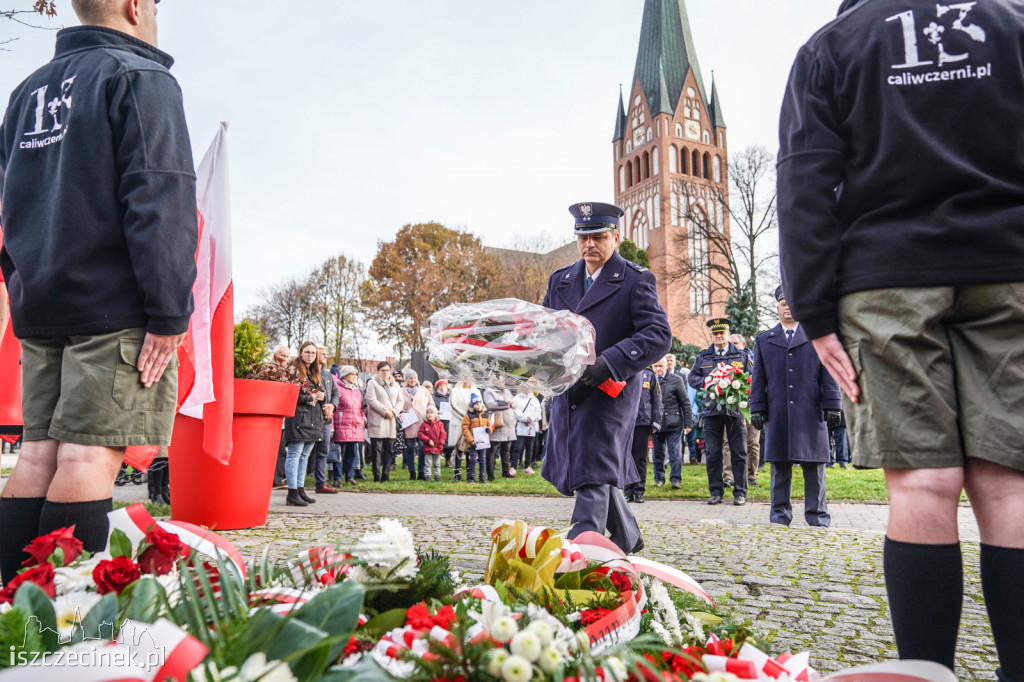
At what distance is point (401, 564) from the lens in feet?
6.18

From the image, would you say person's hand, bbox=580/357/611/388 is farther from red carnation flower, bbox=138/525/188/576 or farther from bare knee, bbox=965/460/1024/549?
red carnation flower, bbox=138/525/188/576

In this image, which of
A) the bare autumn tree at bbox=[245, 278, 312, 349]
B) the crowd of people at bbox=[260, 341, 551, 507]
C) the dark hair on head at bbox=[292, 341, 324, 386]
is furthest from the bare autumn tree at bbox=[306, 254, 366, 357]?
the dark hair on head at bbox=[292, 341, 324, 386]

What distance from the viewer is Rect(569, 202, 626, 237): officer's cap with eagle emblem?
14.2 feet

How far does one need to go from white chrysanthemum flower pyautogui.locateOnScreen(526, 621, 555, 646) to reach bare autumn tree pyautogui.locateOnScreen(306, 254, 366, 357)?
42.4 m

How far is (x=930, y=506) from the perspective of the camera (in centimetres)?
186

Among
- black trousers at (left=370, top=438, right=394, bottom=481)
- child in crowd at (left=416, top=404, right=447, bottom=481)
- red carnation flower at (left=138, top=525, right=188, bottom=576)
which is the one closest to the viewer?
red carnation flower at (left=138, top=525, right=188, bottom=576)

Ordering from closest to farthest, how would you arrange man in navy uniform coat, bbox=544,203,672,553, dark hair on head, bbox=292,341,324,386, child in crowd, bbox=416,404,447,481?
man in navy uniform coat, bbox=544,203,672,553
dark hair on head, bbox=292,341,324,386
child in crowd, bbox=416,404,447,481

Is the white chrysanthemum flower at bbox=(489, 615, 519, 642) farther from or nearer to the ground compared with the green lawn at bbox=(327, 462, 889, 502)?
farther from the ground

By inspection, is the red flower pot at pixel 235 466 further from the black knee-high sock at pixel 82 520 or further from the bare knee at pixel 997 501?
the bare knee at pixel 997 501

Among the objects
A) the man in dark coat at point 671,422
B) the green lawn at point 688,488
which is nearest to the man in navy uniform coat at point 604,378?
the green lawn at point 688,488

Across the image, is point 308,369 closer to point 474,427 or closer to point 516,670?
point 474,427

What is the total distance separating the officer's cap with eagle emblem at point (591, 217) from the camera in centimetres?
432

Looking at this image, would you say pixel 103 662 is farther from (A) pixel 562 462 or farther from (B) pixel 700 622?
(A) pixel 562 462

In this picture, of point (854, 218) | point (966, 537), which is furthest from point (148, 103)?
point (966, 537)
